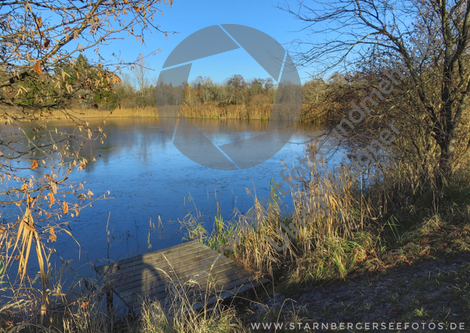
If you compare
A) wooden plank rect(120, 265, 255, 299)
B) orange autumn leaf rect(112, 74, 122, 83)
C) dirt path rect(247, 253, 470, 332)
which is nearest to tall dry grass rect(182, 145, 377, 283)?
wooden plank rect(120, 265, 255, 299)

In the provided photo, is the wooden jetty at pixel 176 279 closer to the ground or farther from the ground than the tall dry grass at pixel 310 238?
closer to the ground

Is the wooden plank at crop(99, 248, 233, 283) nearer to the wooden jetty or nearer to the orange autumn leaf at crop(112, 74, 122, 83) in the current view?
the wooden jetty

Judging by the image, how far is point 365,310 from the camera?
2189mm

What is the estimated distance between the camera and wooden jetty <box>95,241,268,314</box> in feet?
8.80

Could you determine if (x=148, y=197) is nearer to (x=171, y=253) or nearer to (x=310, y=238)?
(x=171, y=253)

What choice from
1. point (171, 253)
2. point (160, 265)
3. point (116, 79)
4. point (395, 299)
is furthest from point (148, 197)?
point (395, 299)

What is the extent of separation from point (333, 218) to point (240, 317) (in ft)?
5.23

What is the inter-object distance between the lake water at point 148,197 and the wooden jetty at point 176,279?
655 mm

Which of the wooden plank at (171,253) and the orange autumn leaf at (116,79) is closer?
the orange autumn leaf at (116,79)

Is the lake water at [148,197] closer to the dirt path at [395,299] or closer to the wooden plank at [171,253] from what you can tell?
the wooden plank at [171,253]

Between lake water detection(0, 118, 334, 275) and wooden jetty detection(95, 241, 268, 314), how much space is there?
2.15ft

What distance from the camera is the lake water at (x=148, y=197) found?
416 centimetres

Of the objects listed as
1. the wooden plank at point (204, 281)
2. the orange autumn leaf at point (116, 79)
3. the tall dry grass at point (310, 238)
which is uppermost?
the orange autumn leaf at point (116, 79)

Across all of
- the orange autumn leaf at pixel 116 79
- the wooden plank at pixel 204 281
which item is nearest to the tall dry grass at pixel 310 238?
the wooden plank at pixel 204 281
